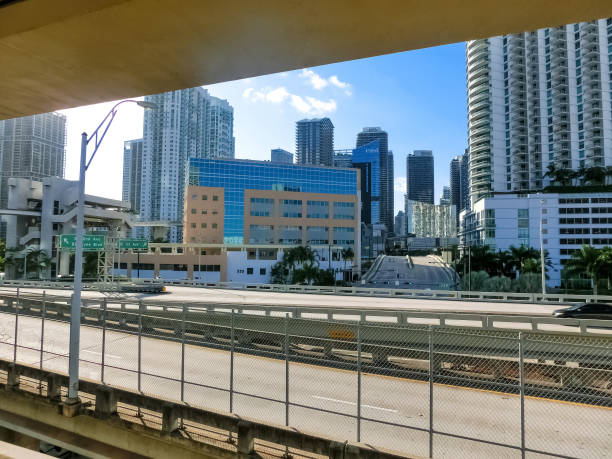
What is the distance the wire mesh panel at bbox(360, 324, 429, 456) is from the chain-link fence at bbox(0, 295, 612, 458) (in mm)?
44

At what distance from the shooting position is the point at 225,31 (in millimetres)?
3742

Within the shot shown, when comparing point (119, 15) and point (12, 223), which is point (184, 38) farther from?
point (12, 223)

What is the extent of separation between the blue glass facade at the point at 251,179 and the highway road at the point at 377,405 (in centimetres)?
7303

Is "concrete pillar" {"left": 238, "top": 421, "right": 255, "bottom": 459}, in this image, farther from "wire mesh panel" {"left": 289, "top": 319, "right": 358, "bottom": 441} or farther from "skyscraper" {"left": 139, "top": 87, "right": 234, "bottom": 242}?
"skyscraper" {"left": 139, "top": 87, "right": 234, "bottom": 242}

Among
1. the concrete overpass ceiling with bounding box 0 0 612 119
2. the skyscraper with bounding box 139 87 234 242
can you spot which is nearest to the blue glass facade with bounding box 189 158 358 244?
the concrete overpass ceiling with bounding box 0 0 612 119

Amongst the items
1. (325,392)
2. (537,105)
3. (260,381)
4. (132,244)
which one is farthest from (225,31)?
(537,105)

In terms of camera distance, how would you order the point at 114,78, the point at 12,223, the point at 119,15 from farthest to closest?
the point at 12,223 → the point at 114,78 → the point at 119,15

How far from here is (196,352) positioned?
1619cm

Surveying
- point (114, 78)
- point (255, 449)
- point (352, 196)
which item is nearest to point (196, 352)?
point (255, 449)

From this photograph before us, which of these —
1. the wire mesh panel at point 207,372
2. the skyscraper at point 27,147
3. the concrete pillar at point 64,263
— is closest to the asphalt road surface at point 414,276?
the concrete pillar at point 64,263

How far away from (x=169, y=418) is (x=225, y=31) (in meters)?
9.06

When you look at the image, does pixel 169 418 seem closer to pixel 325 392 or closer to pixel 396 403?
pixel 325 392

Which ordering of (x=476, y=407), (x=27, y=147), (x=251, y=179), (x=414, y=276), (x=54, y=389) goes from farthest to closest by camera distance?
(x=27, y=147) → (x=414, y=276) → (x=251, y=179) → (x=54, y=389) → (x=476, y=407)

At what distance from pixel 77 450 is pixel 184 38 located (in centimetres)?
1129
